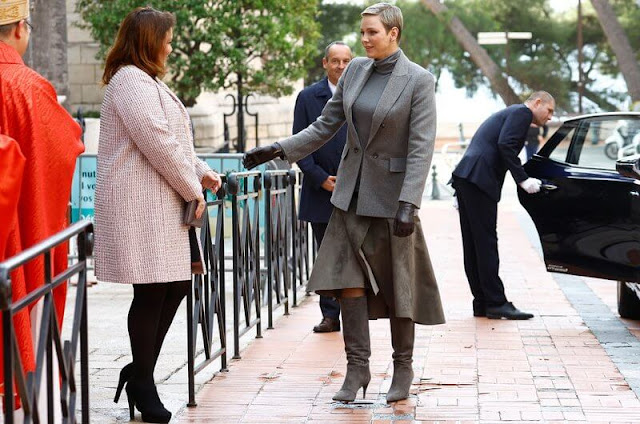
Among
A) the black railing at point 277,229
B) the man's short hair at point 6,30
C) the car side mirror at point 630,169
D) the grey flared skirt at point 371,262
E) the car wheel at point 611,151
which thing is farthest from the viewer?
the car wheel at point 611,151

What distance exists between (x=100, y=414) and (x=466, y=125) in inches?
2332

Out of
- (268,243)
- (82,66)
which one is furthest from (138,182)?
(82,66)

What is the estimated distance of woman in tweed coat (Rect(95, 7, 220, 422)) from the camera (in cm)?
535

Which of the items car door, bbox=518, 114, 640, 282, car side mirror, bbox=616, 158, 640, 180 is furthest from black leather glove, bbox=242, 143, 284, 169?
car door, bbox=518, 114, 640, 282

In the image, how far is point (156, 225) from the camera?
17.7ft

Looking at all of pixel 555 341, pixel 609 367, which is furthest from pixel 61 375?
pixel 555 341

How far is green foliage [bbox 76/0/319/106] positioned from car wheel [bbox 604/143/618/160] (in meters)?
9.30

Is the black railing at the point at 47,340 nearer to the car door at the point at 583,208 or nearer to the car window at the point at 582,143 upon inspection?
the car door at the point at 583,208

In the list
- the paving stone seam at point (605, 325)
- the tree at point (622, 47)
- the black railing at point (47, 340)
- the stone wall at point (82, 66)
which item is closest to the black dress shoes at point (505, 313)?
the paving stone seam at point (605, 325)

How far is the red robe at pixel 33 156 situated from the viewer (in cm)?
474

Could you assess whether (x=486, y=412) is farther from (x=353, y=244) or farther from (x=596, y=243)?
(x=596, y=243)

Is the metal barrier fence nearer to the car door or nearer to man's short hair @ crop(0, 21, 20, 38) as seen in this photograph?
man's short hair @ crop(0, 21, 20, 38)

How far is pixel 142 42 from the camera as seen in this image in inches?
215

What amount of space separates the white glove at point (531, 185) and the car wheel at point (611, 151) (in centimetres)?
139
